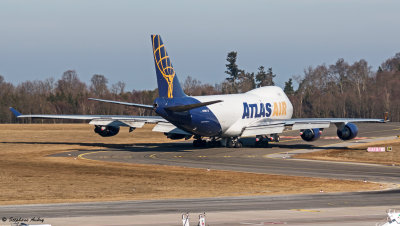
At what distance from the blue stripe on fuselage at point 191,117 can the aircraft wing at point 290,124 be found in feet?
15.2

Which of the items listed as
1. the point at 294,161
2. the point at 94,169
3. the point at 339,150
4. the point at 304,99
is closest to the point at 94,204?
the point at 94,169

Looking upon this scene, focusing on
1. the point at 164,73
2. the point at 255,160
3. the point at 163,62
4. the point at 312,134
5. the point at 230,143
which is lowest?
the point at 255,160

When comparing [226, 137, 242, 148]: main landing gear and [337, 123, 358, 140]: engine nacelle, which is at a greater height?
[337, 123, 358, 140]: engine nacelle

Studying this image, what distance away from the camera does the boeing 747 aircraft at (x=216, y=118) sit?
63625 mm

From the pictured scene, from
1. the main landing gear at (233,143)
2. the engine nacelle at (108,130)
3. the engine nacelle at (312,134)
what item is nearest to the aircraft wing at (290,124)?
the engine nacelle at (312,134)

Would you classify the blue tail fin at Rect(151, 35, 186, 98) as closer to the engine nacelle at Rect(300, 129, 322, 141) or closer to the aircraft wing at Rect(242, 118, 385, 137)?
the aircraft wing at Rect(242, 118, 385, 137)

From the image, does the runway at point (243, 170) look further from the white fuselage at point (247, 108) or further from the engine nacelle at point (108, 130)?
the white fuselage at point (247, 108)

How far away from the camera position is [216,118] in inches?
2726

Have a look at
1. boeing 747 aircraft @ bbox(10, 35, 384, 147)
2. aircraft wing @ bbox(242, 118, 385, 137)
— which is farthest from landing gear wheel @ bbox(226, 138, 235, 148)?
aircraft wing @ bbox(242, 118, 385, 137)

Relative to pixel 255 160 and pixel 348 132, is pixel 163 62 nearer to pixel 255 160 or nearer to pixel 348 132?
pixel 255 160

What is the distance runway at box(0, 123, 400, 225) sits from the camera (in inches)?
1284

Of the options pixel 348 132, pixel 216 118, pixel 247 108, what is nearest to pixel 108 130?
pixel 216 118

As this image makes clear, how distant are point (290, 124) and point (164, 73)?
15998 millimetres

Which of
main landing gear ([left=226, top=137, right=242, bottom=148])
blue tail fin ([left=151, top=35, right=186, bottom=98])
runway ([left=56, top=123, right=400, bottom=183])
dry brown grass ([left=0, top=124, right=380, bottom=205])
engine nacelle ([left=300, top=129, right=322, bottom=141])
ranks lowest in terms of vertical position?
dry brown grass ([left=0, top=124, right=380, bottom=205])
